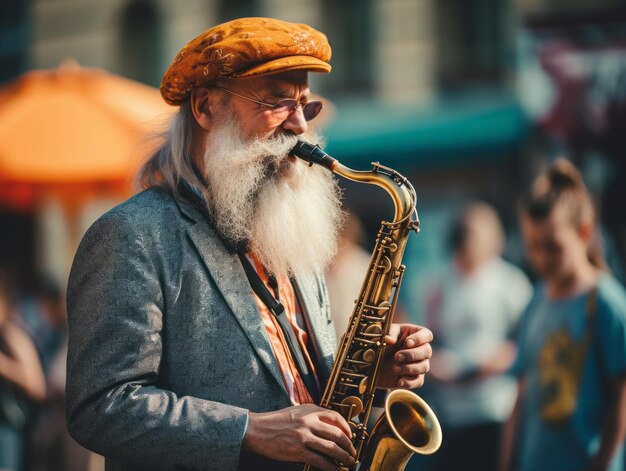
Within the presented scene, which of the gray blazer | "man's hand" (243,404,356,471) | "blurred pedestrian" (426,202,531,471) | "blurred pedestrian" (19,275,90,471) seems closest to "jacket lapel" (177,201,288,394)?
the gray blazer

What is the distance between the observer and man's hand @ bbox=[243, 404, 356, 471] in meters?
2.34

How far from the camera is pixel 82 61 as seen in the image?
15.8m

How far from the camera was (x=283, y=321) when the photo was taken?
2.75 metres

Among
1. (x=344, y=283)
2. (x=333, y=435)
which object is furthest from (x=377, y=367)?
(x=344, y=283)

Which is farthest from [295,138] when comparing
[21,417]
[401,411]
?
[21,417]

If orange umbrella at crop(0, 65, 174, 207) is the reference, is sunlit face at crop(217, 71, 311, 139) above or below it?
above

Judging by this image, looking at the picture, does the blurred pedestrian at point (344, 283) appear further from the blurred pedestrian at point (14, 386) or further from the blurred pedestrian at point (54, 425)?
the blurred pedestrian at point (54, 425)

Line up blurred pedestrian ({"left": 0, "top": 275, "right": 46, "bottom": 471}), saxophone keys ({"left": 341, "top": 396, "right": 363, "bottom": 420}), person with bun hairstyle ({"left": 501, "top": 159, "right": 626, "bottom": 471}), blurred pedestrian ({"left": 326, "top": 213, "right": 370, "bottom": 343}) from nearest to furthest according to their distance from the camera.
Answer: saxophone keys ({"left": 341, "top": 396, "right": 363, "bottom": 420}) → person with bun hairstyle ({"left": 501, "top": 159, "right": 626, "bottom": 471}) → blurred pedestrian ({"left": 0, "top": 275, "right": 46, "bottom": 471}) → blurred pedestrian ({"left": 326, "top": 213, "right": 370, "bottom": 343})

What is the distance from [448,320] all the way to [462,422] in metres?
0.77

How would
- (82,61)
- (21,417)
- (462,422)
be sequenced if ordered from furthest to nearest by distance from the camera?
1. (82,61)
2. (462,422)
3. (21,417)

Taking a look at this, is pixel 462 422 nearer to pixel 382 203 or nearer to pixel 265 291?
pixel 265 291

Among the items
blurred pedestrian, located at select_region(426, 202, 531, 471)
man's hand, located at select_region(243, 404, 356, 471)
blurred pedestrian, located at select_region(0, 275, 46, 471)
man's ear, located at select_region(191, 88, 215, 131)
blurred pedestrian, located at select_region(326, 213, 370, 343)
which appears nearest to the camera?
man's hand, located at select_region(243, 404, 356, 471)

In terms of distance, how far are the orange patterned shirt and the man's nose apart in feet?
1.40

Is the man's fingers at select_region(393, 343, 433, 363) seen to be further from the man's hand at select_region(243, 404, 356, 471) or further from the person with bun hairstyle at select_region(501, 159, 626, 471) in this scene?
the person with bun hairstyle at select_region(501, 159, 626, 471)
